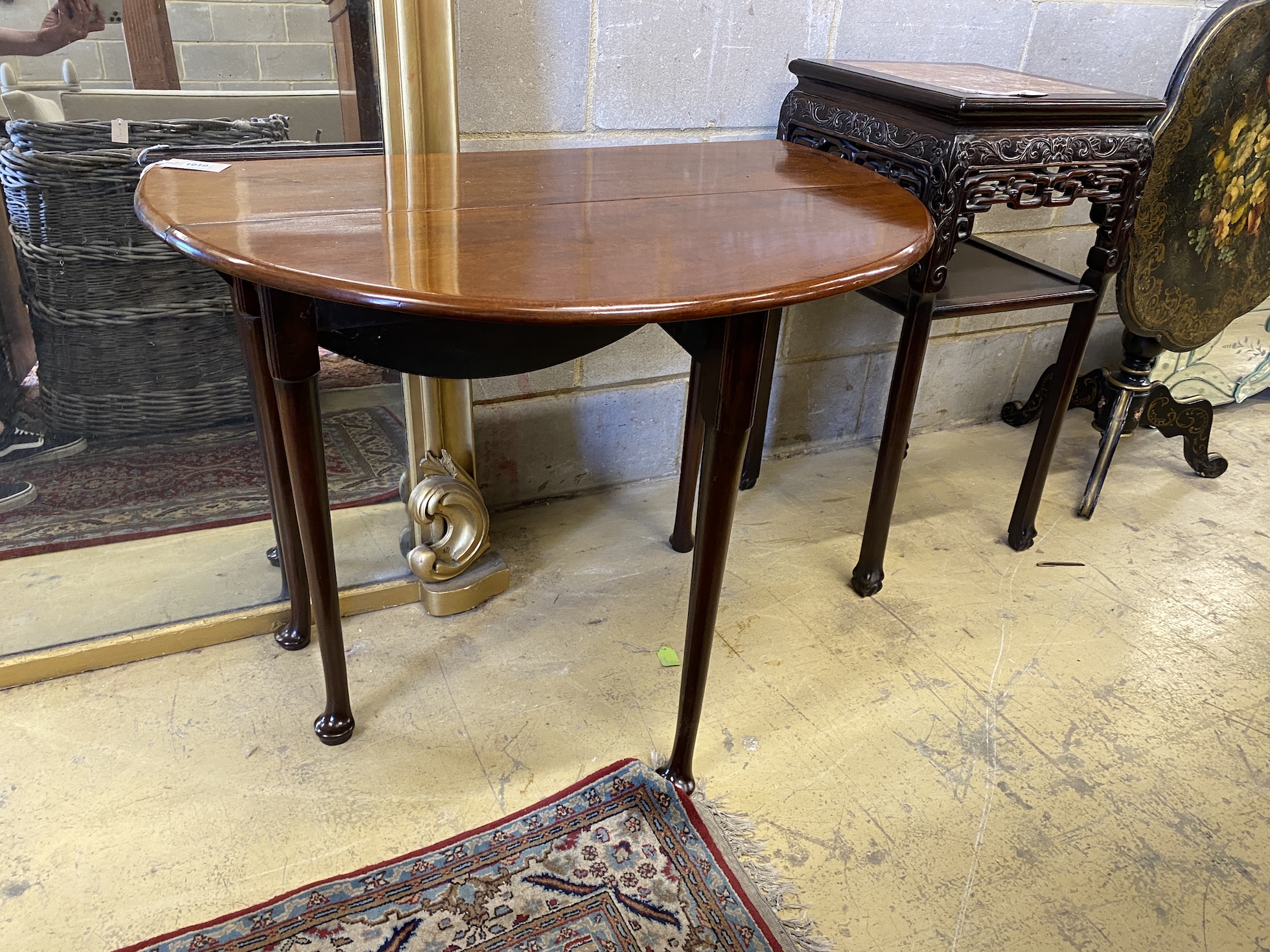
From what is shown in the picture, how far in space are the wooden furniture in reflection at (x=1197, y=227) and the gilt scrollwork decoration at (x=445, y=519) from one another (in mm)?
1238

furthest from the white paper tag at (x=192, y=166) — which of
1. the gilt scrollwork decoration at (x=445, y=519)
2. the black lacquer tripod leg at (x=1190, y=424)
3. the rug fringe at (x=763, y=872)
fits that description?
the black lacquer tripod leg at (x=1190, y=424)

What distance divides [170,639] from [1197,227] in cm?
221

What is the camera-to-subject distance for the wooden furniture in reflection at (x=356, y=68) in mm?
1383

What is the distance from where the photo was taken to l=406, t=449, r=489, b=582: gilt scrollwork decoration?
1630 mm

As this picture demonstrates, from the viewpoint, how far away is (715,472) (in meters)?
1.17

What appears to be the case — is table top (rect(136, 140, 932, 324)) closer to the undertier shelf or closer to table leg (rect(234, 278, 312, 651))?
table leg (rect(234, 278, 312, 651))

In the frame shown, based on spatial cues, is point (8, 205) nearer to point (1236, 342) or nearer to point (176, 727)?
point (176, 727)

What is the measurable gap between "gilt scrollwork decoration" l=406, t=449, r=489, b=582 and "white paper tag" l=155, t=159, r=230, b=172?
576 millimetres

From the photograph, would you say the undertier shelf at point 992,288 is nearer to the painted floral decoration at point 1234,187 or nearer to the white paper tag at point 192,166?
the painted floral decoration at point 1234,187

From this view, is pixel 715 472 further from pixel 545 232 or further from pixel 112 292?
pixel 112 292

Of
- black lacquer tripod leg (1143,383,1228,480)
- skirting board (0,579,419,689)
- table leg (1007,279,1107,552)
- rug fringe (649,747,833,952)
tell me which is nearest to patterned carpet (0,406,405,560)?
skirting board (0,579,419,689)

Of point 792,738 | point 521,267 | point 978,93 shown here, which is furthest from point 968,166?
point 792,738

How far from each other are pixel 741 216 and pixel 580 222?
8.5 inches

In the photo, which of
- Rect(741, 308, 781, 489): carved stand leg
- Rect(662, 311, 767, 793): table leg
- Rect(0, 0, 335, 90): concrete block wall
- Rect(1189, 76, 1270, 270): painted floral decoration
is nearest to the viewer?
Rect(662, 311, 767, 793): table leg
